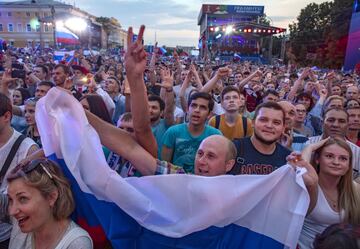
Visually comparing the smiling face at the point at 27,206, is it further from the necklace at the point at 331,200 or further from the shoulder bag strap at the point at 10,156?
the necklace at the point at 331,200

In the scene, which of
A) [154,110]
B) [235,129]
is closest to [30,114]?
[154,110]

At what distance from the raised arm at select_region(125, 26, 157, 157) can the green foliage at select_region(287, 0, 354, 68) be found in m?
37.9

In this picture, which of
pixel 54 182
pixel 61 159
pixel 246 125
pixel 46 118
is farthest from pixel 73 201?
pixel 246 125

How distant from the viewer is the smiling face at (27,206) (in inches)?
72.3

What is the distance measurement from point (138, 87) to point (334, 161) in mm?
1616

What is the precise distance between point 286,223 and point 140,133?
3.40 feet

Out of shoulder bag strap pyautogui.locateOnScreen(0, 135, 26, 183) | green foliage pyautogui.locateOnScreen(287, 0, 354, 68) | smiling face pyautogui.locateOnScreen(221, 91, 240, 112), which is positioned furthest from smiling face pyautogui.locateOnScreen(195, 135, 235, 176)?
green foliage pyautogui.locateOnScreen(287, 0, 354, 68)

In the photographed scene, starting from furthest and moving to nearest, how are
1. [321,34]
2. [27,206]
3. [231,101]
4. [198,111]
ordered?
[321,34] → [231,101] → [198,111] → [27,206]

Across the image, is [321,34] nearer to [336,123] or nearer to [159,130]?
[336,123]

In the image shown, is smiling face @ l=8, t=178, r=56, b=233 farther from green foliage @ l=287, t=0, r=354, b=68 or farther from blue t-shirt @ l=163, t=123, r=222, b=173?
green foliage @ l=287, t=0, r=354, b=68

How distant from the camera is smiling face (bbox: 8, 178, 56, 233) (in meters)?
1.84

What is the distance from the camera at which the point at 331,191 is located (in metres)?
2.60

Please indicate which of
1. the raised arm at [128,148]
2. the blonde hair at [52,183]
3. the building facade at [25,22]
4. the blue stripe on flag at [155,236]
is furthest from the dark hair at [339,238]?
the building facade at [25,22]

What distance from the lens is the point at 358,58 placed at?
82.4 ft
